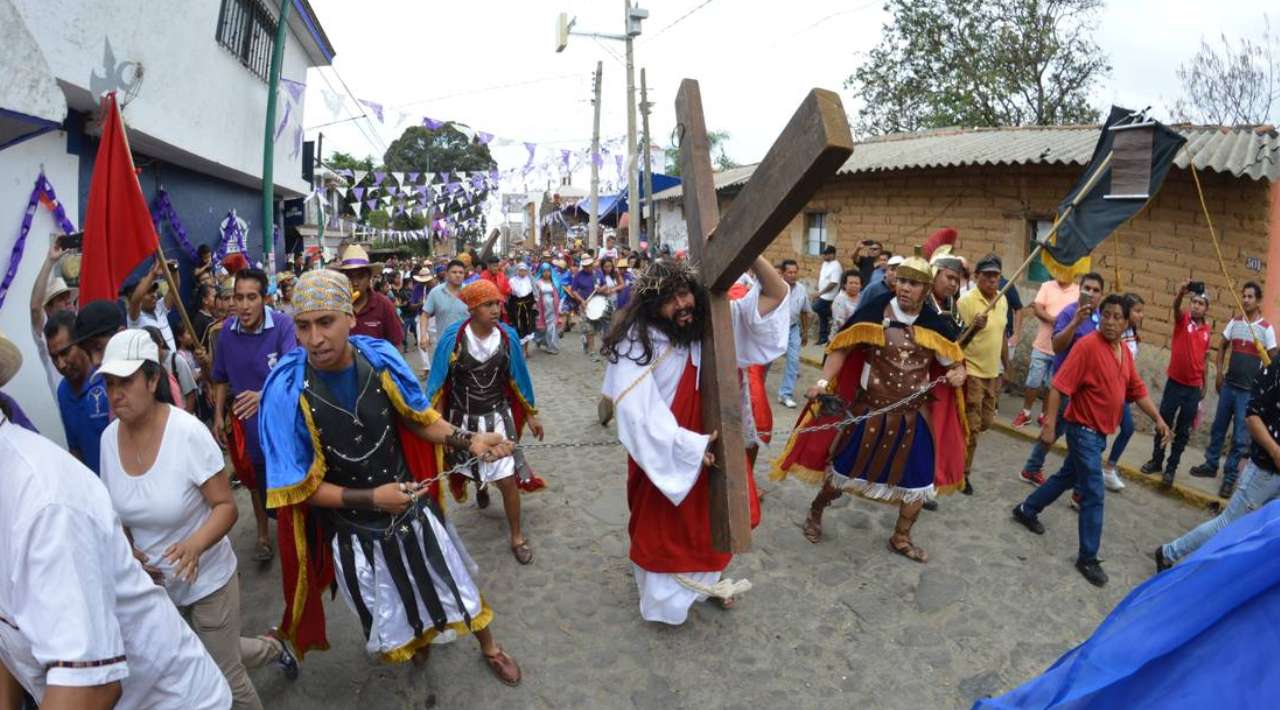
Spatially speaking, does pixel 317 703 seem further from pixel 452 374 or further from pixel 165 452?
pixel 452 374

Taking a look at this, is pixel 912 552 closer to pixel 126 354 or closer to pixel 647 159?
pixel 126 354

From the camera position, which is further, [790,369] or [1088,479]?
[790,369]

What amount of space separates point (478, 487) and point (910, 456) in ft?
9.53

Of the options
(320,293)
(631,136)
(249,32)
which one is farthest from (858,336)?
(631,136)

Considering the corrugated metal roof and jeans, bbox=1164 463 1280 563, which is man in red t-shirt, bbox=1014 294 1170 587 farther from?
the corrugated metal roof

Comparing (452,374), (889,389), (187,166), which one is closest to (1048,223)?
(889,389)

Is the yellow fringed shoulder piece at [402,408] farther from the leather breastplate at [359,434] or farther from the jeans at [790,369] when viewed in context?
the jeans at [790,369]

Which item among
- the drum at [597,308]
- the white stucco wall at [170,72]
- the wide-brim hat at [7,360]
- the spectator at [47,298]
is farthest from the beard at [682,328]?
the drum at [597,308]

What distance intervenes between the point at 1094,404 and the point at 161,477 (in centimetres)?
500

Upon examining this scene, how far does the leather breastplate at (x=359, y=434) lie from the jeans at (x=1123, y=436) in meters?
5.46

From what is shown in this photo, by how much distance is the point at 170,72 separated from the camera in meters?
7.98

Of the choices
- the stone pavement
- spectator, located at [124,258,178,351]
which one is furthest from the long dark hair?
Answer: spectator, located at [124,258,178,351]

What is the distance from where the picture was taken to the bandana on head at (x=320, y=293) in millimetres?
2684

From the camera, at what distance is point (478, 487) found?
4.93 meters
